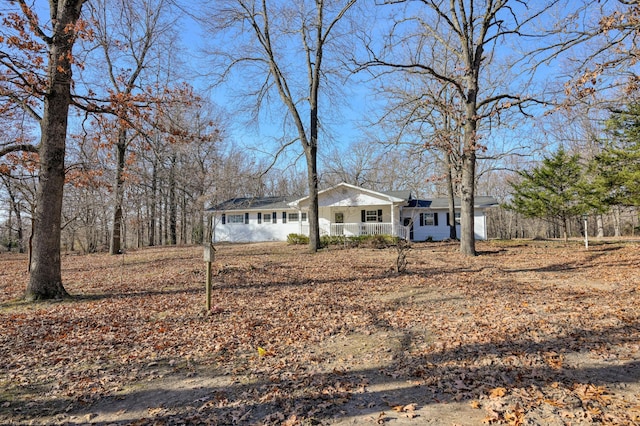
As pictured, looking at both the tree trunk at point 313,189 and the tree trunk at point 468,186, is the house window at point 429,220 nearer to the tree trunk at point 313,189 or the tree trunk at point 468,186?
the tree trunk at point 313,189

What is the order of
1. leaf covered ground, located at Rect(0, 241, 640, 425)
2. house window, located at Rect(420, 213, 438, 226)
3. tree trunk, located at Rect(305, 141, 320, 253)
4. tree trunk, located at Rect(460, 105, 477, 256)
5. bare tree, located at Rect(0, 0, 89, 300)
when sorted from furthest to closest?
house window, located at Rect(420, 213, 438, 226), tree trunk, located at Rect(305, 141, 320, 253), tree trunk, located at Rect(460, 105, 477, 256), bare tree, located at Rect(0, 0, 89, 300), leaf covered ground, located at Rect(0, 241, 640, 425)

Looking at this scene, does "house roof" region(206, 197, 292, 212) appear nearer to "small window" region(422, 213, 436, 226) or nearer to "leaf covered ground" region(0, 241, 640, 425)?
"small window" region(422, 213, 436, 226)

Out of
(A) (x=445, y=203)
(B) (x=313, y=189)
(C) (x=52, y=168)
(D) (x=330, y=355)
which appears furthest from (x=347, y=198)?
(D) (x=330, y=355)

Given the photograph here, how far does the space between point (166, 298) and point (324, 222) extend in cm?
1828

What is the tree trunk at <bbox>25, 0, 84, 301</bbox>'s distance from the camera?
269 inches

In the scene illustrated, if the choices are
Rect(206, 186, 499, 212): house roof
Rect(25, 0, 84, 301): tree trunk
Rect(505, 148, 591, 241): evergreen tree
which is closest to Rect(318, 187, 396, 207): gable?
Rect(206, 186, 499, 212): house roof

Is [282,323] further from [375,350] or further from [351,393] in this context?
[351,393]

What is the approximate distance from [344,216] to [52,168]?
19795 millimetres

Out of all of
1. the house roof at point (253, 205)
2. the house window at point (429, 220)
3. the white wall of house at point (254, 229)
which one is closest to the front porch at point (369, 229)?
the house window at point (429, 220)

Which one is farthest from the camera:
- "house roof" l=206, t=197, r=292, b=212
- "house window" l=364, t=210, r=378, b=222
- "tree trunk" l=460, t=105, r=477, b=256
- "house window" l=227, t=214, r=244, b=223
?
"house window" l=227, t=214, r=244, b=223

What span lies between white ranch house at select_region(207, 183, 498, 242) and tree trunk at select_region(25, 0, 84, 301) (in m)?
15.9

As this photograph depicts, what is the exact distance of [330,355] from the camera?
4359 millimetres

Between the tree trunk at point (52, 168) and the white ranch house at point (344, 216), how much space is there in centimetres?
1586

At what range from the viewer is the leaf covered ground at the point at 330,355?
3.09m
